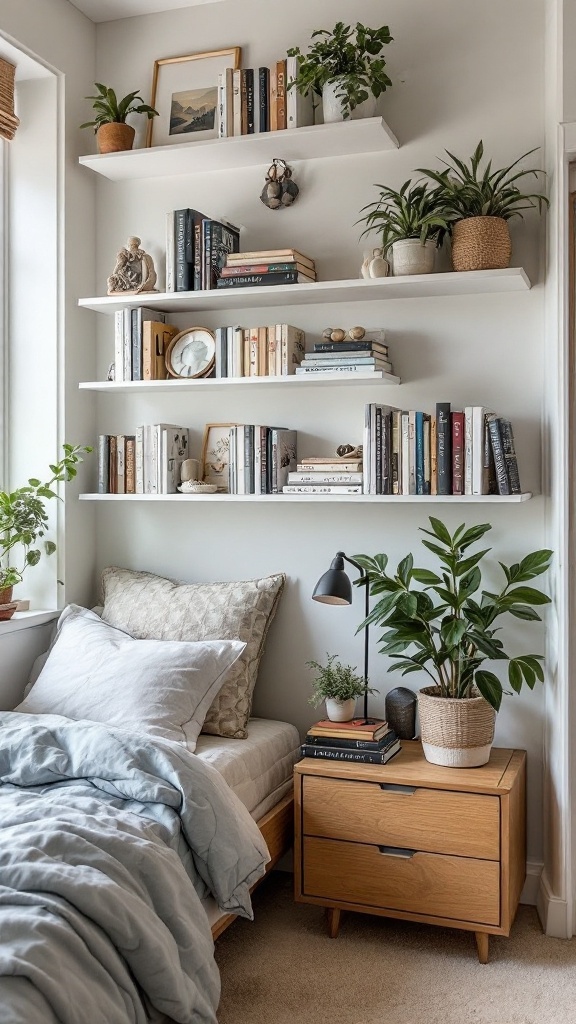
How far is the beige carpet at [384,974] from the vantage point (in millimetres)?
2193

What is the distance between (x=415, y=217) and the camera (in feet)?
8.82

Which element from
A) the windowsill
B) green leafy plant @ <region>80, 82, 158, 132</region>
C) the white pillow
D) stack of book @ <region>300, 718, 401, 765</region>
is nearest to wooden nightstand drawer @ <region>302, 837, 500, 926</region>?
stack of book @ <region>300, 718, 401, 765</region>

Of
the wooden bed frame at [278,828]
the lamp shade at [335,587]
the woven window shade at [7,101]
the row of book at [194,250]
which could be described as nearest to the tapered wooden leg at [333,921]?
the wooden bed frame at [278,828]

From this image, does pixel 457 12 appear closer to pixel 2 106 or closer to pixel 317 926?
pixel 2 106

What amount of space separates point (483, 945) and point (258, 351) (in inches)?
70.6

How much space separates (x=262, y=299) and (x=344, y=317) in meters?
0.27

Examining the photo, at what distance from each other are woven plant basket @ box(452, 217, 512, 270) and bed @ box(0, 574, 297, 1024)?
115 centimetres

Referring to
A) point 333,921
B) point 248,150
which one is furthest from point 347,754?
point 248,150

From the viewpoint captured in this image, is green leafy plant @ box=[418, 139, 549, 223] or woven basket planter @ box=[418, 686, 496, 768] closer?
woven basket planter @ box=[418, 686, 496, 768]

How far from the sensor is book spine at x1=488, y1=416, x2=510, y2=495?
2576mm

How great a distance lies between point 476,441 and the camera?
102 inches

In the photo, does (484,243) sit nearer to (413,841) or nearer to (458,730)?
(458,730)

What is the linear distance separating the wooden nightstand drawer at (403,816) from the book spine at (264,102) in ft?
6.42

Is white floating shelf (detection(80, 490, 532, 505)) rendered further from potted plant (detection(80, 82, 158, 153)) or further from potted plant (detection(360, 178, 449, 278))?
potted plant (detection(80, 82, 158, 153))
